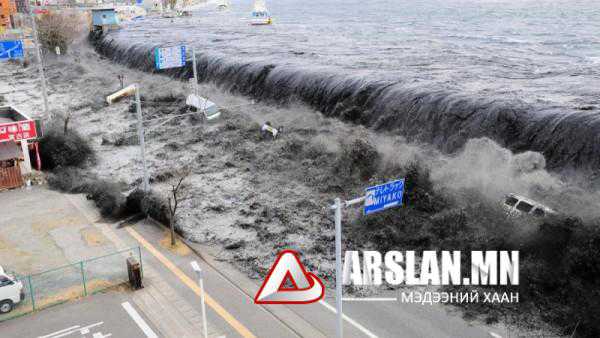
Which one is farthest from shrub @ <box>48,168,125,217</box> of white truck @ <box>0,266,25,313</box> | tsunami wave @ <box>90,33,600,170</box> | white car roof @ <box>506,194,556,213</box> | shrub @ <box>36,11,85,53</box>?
shrub @ <box>36,11,85,53</box>

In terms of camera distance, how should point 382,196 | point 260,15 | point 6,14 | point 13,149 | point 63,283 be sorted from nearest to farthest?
1. point 382,196
2. point 63,283
3. point 13,149
4. point 6,14
5. point 260,15

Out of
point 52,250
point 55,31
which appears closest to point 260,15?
point 55,31

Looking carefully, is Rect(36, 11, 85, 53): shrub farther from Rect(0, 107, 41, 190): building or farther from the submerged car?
the submerged car

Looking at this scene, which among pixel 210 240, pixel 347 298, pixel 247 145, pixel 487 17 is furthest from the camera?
pixel 487 17

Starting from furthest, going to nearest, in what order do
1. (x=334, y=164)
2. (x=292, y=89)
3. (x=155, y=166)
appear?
(x=292, y=89) < (x=155, y=166) < (x=334, y=164)

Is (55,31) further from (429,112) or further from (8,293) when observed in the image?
(8,293)

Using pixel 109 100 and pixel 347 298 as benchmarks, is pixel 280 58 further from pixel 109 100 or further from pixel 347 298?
pixel 347 298

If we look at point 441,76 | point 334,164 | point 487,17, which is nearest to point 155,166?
point 334,164
